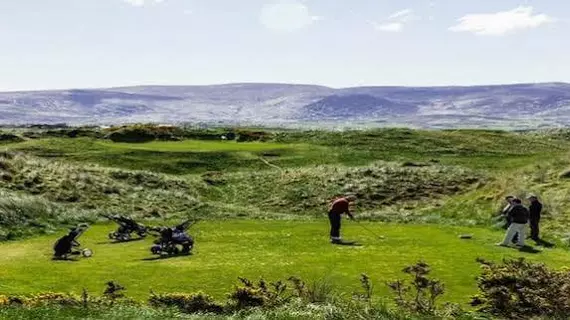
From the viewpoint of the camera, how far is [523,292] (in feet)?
66.0

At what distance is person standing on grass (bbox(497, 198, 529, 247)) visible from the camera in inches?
1276

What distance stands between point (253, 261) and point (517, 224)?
1338 cm

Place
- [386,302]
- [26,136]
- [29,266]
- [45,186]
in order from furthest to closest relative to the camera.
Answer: [26,136]
[45,186]
[29,266]
[386,302]

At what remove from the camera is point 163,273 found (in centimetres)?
2578

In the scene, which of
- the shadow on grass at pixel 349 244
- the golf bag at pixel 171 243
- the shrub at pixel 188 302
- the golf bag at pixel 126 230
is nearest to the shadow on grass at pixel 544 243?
the shadow on grass at pixel 349 244

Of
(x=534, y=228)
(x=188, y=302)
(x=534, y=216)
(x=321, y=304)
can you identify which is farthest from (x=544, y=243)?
(x=188, y=302)

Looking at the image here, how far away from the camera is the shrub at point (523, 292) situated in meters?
19.3

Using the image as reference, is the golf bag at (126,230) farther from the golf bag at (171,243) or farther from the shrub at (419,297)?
the shrub at (419,297)

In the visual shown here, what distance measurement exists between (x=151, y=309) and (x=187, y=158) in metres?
52.3

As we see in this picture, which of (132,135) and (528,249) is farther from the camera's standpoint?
(132,135)

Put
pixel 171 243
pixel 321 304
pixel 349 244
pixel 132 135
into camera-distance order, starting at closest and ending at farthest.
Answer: pixel 321 304, pixel 171 243, pixel 349 244, pixel 132 135

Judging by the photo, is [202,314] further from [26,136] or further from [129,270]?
[26,136]

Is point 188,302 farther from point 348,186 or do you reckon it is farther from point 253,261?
point 348,186

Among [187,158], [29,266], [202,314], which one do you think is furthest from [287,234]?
[187,158]
